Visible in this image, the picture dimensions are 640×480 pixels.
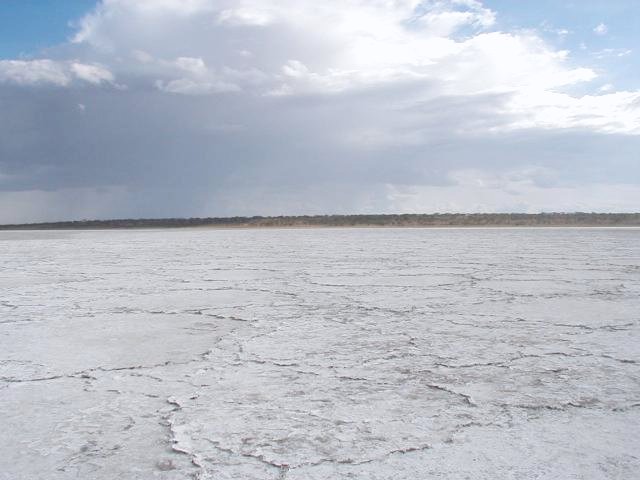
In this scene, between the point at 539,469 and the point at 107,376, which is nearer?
the point at 539,469

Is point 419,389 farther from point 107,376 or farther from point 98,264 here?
point 98,264

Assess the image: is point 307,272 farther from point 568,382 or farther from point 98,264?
point 568,382

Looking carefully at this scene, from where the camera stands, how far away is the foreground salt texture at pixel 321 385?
1632 mm

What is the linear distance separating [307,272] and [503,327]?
3460 mm

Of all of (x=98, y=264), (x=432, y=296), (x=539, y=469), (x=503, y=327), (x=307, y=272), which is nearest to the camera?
(x=539, y=469)

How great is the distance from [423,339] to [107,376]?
5.16ft

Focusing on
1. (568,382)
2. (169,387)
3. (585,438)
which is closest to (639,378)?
(568,382)

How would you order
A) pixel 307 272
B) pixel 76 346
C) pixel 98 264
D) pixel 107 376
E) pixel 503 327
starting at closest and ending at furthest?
pixel 107 376 < pixel 76 346 < pixel 503 327 < pixel 307 272 < pixel 98 264

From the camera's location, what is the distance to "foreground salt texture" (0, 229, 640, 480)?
1.63 m

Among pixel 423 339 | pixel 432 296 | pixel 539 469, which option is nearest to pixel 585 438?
pixel 539 469

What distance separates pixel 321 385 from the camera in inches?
90.0

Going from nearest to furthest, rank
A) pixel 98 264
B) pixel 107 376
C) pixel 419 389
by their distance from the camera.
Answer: pixel 419 389, pixel 107 376, pixel 98 264

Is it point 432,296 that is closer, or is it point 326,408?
point 326,408

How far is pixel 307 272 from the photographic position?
6660mm
